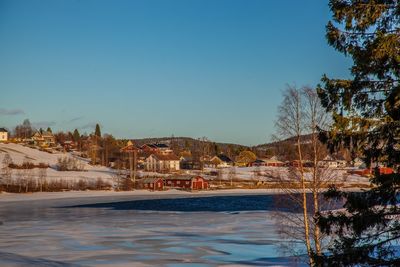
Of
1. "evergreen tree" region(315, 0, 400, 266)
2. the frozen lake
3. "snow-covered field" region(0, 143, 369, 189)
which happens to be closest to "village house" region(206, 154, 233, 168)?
"snow-covered field" region(0, 143, 369, 189)

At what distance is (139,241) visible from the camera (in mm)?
24703

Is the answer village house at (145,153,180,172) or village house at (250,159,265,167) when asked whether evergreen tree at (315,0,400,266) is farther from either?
village house at (250,159,265,167)

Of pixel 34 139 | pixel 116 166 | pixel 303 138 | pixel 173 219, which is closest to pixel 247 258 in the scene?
pixel 303 138

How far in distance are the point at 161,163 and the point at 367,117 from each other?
11270cm

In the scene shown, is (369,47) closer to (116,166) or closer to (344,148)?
(344,148)

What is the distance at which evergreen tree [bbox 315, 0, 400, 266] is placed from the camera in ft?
24.6

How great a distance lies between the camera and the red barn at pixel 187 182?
277ft

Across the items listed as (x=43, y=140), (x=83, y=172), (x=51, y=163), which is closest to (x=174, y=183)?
(x=83, y=172)

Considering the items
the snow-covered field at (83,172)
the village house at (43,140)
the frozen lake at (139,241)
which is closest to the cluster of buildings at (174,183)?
the snow-covered field at (83,172)

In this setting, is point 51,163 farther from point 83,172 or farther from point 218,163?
point 218,163

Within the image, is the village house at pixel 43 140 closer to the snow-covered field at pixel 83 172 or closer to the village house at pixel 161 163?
the snow-covered field at pixel 83 172

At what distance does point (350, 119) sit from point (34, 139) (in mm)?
158187

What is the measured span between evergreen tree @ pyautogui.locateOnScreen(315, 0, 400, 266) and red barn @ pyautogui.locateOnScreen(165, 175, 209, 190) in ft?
248

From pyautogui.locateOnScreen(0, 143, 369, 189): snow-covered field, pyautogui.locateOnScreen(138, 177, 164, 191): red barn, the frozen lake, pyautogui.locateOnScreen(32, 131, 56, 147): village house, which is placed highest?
pyautogui.locateOnScreen(32, 131, 56, 147): village house
